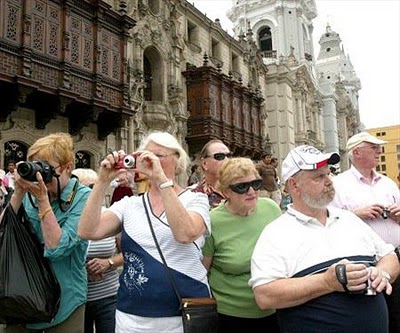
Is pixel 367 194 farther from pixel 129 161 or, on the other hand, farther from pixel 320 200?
pixel 129 161

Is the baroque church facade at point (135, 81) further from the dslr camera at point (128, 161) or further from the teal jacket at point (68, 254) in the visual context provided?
the dslr camera at point (128, 161)

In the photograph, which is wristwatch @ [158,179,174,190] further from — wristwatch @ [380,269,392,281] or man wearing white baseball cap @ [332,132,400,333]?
man wearing white baseball cap @ [332,132,400,333]

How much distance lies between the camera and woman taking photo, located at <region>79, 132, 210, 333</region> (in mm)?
2322

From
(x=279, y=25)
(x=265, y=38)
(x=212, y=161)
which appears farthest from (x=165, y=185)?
(x=265, y=38)

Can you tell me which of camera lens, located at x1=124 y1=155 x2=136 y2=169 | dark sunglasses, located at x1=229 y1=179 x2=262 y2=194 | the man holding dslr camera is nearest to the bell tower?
dark sunglasses, located at x1=229 y1=179 x2=262 y2=194

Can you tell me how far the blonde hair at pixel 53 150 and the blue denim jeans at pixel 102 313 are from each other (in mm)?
1133

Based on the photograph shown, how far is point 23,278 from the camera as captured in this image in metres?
2.37

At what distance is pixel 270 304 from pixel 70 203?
1.35 metres

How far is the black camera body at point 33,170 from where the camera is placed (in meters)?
2.44

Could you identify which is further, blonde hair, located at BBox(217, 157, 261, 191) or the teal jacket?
blonde hair, located at BBox(217, 157, 261, 191)

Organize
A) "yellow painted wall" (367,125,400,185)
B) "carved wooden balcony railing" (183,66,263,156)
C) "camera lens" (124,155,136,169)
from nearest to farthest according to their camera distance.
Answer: "camera lens" (124,155,136,169) < "carved wooden balcony railing" (183,66,263,156) < "yellow painted wall" (367,125,400,185)

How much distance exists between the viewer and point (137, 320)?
2.37 meters

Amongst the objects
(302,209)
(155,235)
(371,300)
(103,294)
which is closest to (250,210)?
(302,209)

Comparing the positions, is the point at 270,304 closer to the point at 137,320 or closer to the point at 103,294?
the point at 137,320
